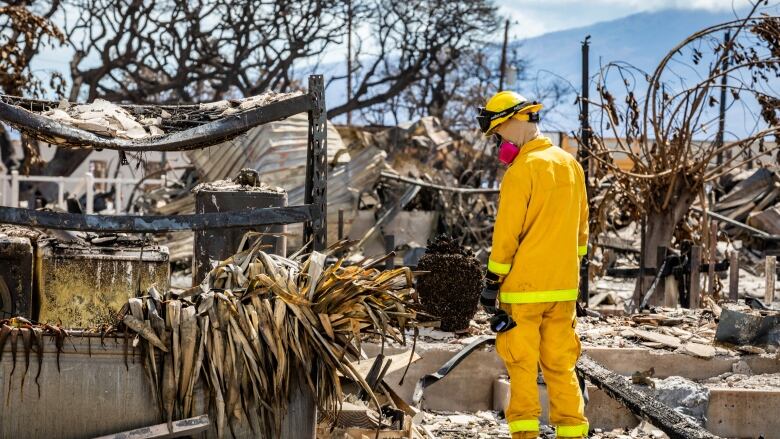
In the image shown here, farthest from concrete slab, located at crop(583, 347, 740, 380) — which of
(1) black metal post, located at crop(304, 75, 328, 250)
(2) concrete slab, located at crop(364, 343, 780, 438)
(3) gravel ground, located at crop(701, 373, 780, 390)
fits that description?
(1) black metal post, located at crop(304, 75, 328, 250)

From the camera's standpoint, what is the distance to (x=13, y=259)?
22.5 ft

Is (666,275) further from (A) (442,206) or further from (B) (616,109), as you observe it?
(A) (442,206)

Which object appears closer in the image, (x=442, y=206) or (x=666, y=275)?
(x=666, y=275)

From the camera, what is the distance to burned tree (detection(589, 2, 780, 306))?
38.3ft

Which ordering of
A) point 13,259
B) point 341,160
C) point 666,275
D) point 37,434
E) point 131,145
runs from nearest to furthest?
point 37,434 < point 131,145 < point 13,259 < point 666,275 < point 341,160

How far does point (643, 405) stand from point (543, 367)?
101cm

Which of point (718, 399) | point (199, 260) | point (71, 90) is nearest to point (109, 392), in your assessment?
point (199, 260)

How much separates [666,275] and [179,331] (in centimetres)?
845

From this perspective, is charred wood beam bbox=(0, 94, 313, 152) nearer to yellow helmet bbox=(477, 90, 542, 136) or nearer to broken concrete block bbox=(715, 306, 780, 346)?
yellow helmet bbox=(477, 90, 542, 136)

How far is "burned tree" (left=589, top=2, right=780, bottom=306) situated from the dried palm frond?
25.0ft

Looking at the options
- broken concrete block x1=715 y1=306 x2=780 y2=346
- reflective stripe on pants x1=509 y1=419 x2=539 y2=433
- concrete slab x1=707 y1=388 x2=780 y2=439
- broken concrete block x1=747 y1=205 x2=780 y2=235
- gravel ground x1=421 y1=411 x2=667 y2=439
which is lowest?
gravel ground x1=421 y1=411 x2=667 y2=439

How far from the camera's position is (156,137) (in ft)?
17.1

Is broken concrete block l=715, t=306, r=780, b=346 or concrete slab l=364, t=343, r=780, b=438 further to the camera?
broken concrete block l=715, t=306, r=780, b=346

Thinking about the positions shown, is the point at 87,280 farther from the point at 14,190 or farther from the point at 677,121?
the point at 14,190
